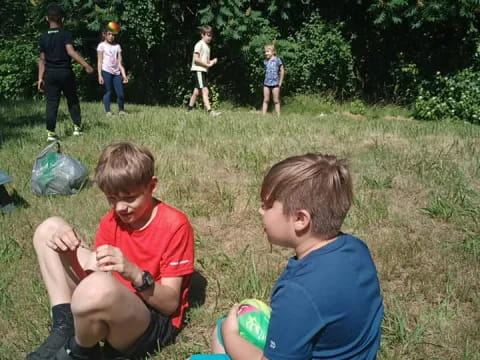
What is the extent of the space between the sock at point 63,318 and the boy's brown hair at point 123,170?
66 cm

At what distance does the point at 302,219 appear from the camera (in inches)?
67.7

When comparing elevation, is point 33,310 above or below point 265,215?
below

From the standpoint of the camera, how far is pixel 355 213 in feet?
13.3

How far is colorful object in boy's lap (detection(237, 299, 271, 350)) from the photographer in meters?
2.11

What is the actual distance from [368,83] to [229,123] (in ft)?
27.0

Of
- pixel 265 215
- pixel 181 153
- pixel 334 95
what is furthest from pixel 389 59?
pixel 265 215

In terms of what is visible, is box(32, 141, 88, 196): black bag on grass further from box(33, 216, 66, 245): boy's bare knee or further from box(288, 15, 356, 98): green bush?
box(288, 15, 356, 98): green bush

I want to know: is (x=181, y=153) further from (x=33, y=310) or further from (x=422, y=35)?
(x=422, y=35)

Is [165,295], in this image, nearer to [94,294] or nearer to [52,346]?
[94,294]

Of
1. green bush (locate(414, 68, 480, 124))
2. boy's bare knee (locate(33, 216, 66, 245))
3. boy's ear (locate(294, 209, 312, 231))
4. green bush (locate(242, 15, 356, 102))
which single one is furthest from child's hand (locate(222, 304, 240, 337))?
green bush (locate(242, 15, 356, 102))

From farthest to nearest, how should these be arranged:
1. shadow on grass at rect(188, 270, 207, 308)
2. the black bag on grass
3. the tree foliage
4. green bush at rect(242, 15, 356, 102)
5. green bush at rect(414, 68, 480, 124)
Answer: green bush at rect(242, 15, 356, 102) → the tree foliage → green bush at rect(414, 68, 480, 124) → the black bag on grass → shadow on grass at rect(188, 270, 207, 308)

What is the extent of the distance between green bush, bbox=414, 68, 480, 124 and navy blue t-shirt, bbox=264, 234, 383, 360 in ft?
32.8

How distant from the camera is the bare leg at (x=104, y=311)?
2.18 metres

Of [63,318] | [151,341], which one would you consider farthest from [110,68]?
[151,341]
